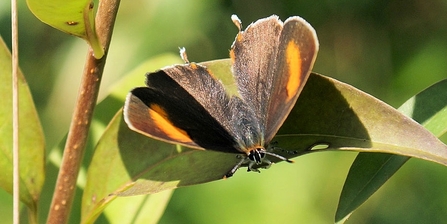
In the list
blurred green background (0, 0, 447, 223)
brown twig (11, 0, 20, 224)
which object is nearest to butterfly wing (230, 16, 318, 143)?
brown twig (11, 0, 20, 224)

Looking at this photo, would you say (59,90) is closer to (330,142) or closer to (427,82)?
(427,82)

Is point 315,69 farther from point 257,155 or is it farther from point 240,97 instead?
point 257,155

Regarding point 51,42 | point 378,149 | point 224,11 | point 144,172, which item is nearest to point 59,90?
point 51,42

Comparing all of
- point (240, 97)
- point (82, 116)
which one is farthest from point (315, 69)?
point (82, 116)

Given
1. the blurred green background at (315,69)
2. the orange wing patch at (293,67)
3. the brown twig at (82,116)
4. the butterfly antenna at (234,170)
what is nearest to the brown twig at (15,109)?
the brown twig at (82,116)

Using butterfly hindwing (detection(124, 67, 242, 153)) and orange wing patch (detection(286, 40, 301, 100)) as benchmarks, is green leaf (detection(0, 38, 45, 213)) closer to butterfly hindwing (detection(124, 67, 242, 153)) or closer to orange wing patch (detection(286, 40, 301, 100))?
butterfly hindwing (detection(124, 67, 242, 153))

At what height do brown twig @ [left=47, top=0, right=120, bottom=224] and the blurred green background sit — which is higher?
brown twig @ [left=47, top=0, right=120, bottom=224]

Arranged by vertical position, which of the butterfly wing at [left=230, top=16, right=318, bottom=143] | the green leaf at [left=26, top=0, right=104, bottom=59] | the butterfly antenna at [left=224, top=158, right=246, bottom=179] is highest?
the green leaf at [left=26, top=0, right=104, bottom=59]
